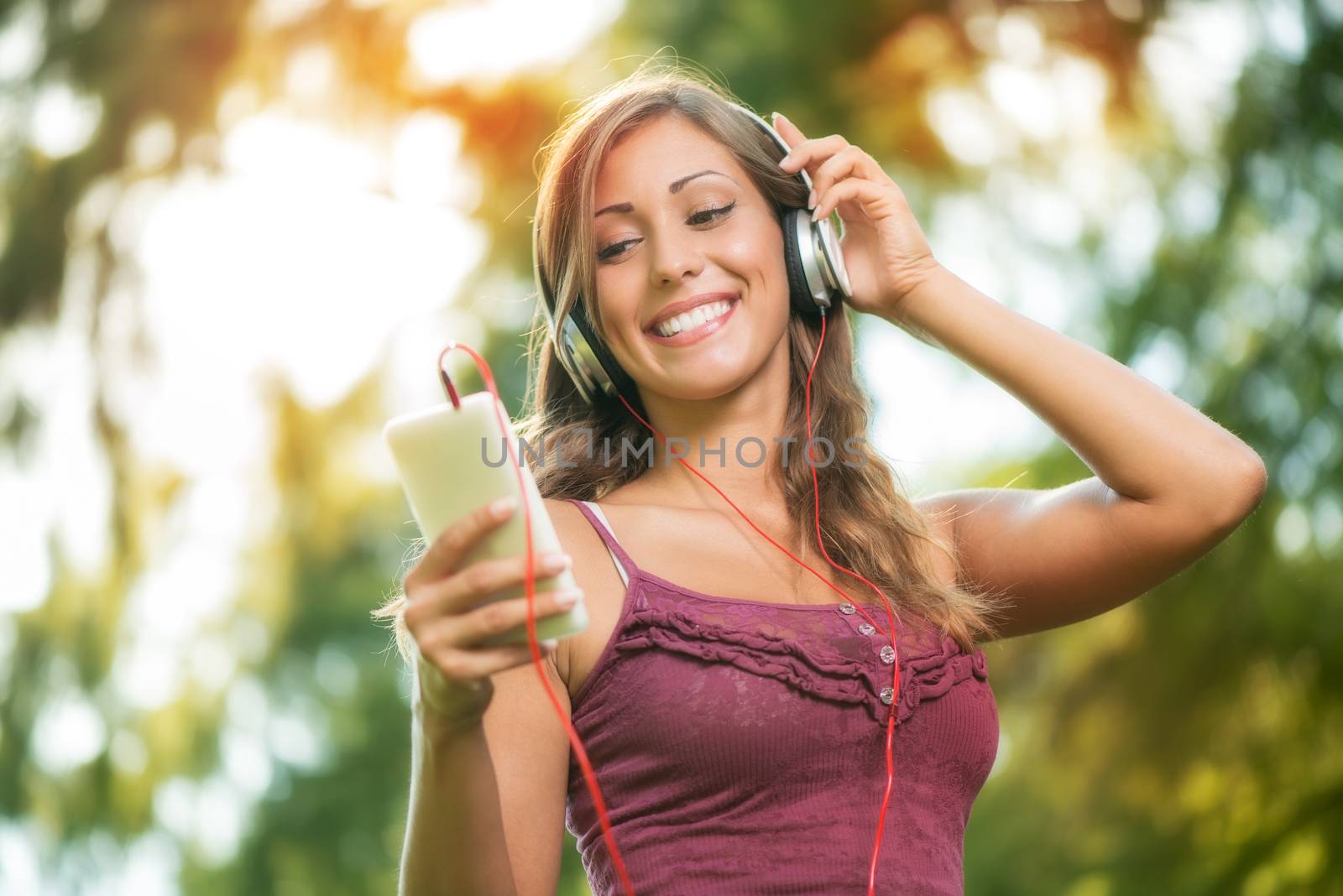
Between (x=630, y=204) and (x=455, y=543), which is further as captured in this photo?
(x=630, y=204)

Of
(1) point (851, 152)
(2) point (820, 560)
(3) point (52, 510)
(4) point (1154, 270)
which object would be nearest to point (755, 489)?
(2) point (820, 560)

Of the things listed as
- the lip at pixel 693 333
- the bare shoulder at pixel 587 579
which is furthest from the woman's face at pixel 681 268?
the bare shoulder at pixel 587 579

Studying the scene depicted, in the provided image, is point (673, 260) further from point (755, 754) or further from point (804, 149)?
point (755, 754)

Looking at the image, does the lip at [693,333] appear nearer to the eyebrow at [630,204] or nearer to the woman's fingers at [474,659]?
the eyebrow at [630,204]

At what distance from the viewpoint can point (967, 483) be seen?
3.47m

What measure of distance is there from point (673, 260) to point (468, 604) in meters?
0.63

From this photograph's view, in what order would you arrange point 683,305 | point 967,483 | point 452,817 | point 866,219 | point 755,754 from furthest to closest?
point 967,483 → point 866,219 → point 683,305 → point 755,754 → point 452,817

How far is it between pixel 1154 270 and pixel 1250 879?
4.85 feet

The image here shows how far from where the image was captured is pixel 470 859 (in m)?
1.12

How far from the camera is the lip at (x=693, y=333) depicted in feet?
5.00

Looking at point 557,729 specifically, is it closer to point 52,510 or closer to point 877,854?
point 877,854

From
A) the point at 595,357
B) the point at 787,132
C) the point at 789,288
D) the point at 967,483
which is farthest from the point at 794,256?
the point at 967,483

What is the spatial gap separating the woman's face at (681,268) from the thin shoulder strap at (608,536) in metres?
0.19

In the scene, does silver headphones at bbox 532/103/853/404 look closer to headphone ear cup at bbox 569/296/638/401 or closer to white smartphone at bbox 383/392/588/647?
headphone ear cup at bbox 569/296/638/401
